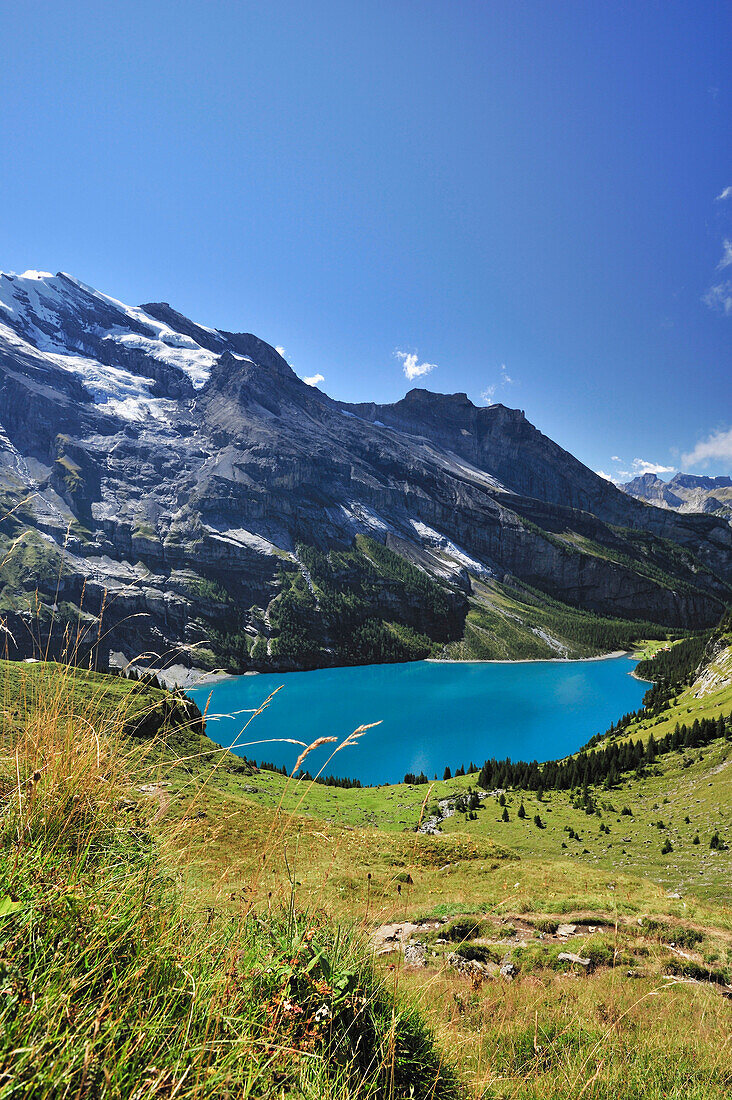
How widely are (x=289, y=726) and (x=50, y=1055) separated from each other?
357 ft

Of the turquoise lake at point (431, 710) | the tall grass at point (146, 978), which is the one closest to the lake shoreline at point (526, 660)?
the turquoise lake at point (431, 710)

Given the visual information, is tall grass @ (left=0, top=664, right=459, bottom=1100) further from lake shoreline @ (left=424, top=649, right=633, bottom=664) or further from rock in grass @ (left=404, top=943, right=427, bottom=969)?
lake shoreline @ (left=424, top=649, right=633, bottom=664)

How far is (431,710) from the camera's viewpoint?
382 feet

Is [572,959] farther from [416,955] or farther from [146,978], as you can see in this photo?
[146,978]

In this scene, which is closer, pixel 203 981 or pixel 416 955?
pixel 203 981

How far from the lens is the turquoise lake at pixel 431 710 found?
88750 millimetres

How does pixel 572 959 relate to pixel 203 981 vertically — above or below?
below

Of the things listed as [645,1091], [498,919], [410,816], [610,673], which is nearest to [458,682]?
[610,673]

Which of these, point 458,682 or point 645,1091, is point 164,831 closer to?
point 645,1091

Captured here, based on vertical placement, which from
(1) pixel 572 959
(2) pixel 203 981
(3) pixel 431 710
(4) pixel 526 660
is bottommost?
(3) pixel 431 710

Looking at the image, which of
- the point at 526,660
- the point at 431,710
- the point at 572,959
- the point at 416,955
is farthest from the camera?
the point at 526,660

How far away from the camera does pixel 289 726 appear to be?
102m

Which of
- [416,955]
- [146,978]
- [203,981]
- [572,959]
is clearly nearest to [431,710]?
[416,955]

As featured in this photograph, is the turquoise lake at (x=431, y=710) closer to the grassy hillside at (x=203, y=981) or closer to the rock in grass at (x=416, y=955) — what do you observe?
the rock in grass at (x=416, y=955)
